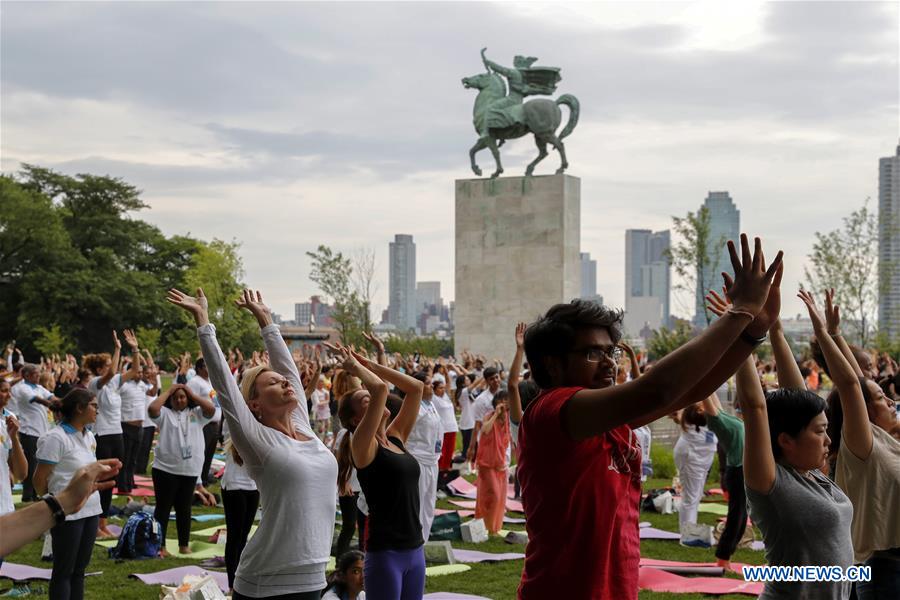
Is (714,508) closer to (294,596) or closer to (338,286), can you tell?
(294,596)

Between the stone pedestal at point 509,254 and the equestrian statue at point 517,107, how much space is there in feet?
3.69

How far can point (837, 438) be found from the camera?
5395mm

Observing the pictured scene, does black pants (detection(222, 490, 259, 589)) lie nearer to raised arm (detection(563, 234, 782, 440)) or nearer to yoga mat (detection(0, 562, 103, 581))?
yoga mat (detection(0, 562, 103, 581))

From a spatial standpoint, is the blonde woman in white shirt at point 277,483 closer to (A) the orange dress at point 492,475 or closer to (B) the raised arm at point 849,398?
(B) the raised arm at point 849,398

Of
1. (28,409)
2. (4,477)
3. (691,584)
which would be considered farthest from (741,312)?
(28,409)

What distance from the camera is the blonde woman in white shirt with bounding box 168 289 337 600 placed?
4.79m

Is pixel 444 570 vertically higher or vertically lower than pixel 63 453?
lower

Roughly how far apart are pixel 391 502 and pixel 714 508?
9.45 meters

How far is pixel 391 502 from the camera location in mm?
5938

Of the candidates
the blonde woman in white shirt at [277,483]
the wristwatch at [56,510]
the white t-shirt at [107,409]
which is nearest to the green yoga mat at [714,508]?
the white t-shirt at [107,409]

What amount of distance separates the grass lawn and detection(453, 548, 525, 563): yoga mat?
5.9 inches

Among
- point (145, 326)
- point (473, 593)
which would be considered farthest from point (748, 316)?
point (145, 326)

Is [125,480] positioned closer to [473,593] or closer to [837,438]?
[473,593]

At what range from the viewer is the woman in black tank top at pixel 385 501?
5.82 meters
